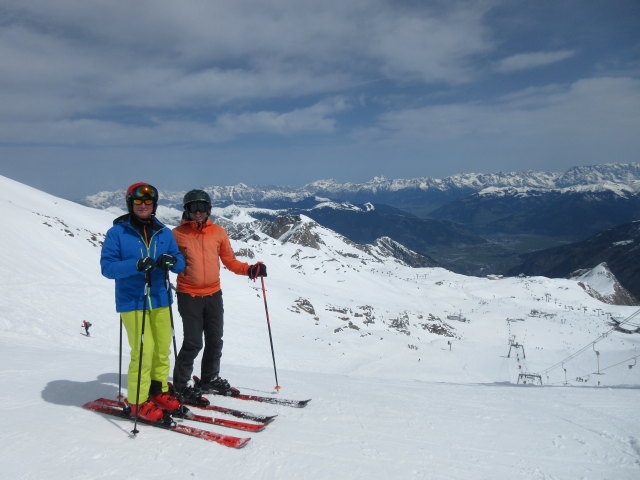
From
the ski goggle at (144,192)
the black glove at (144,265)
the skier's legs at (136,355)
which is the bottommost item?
the skier's legs at (136,355)

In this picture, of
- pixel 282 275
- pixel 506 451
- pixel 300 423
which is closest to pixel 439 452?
pixel 506 451

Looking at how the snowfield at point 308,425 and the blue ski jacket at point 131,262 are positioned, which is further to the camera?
the blue ski jacket at point 131,262

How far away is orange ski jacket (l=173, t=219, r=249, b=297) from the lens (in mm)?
6762

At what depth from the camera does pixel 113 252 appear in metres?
5.71

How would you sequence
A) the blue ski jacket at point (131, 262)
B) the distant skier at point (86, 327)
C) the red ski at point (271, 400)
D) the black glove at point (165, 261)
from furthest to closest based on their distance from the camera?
1. the distant skier at point (86, 327)
2. the red ski at point (271, 400)
3. the black glove at point (165, 261)
4. the blue ski jacket at point (131, 262)

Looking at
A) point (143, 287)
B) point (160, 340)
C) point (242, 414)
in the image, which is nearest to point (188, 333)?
point (160, 340)

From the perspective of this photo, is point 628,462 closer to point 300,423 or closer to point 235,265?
point 300,423

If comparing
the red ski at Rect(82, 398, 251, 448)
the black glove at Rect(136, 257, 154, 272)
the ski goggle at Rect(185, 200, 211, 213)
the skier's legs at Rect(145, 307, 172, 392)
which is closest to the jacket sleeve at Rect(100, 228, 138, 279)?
the black glove at Rect(136, 257, 154, 272)

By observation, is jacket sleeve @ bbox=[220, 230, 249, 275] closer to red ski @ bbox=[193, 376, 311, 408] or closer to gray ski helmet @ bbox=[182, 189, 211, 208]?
gray ski helmet @ bbox=[182, 189, 211, 208]

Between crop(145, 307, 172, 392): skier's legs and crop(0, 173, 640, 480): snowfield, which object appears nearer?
crop(0, 173, 640, 480): snowfield

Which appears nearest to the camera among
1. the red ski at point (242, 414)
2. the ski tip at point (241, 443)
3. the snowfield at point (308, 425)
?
the snowfield at point (308, 425)

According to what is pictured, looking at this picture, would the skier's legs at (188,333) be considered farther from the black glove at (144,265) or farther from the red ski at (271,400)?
the black glove at (144,265)

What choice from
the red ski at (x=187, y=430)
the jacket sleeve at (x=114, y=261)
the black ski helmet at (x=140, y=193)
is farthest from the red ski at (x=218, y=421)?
the black ski helmet at (x=140, y=193)

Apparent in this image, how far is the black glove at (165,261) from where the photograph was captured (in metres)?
5.69
